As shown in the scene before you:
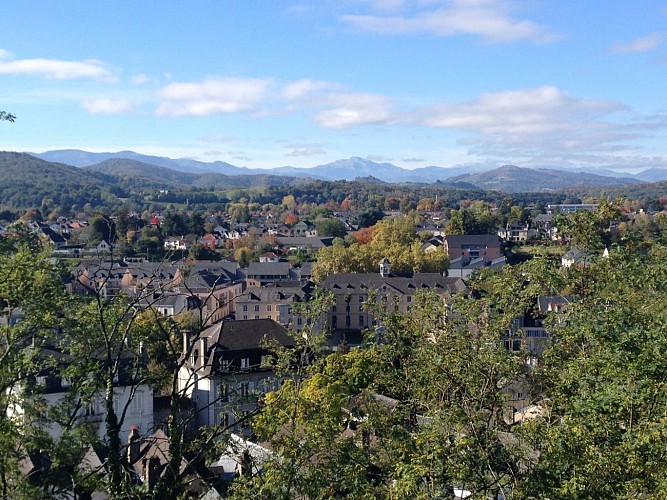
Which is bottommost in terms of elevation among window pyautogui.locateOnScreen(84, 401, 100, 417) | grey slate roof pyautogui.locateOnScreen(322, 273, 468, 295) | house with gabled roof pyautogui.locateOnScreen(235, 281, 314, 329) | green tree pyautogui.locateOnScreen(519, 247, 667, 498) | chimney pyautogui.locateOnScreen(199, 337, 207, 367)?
house with gabled roof pyautogui.locateOnScreen(235, 281, 314, 329)

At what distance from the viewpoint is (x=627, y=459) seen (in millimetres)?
6766

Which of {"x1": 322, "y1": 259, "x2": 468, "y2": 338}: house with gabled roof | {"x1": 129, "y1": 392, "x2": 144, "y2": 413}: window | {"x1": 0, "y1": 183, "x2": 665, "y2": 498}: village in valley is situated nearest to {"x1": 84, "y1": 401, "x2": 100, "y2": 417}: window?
{"x1": 0, "y1": 183, "x2": 665, "y2": 498}: village in valley

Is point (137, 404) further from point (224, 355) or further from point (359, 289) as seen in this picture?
point (359, 289)

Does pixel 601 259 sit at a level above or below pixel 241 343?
above

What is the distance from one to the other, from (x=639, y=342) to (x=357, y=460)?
11.6ft

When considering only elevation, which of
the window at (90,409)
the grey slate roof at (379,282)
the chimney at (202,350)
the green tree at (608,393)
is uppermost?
the green tree at (608,393)

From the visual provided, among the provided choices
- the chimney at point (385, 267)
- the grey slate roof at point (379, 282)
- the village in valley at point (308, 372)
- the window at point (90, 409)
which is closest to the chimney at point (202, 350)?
the window at point (90, 409)

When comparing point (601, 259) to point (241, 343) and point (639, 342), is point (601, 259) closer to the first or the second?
point (639, 342)

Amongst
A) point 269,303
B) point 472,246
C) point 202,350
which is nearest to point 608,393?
point 202,350

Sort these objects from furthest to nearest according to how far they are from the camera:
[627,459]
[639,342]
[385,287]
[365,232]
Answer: [365,232]
[385,287]
[639,342]
[627,459]

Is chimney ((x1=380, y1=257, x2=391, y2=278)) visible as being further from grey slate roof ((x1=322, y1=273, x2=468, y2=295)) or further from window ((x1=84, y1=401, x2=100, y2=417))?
window ((x1=84, y1=401, x2=100, y2=417))

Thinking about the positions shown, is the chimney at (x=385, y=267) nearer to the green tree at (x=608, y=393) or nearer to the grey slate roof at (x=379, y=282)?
the grey slate roof at (x=379, y=282)

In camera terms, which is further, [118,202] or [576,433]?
[118,202]

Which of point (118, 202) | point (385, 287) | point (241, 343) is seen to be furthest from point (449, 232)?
point (118, 202)
